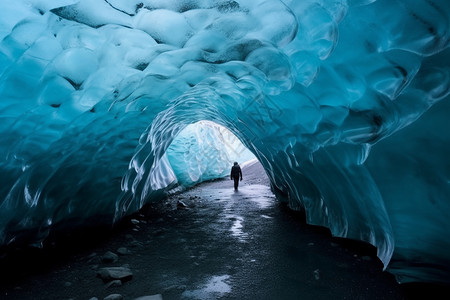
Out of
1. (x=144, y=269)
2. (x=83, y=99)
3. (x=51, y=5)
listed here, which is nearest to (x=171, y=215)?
(x=144, y=269)

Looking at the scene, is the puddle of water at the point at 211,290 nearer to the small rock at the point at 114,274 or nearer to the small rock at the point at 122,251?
the small rock at the point at 114,274

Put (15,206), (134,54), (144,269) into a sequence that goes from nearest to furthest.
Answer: (134,54) → (15,206) → (144,269)

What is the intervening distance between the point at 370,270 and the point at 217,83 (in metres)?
3.47

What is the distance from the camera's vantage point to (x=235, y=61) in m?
3.47

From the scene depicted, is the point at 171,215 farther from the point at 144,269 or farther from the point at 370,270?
the point at 370,270

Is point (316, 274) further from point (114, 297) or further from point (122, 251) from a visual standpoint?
point (122, 251)

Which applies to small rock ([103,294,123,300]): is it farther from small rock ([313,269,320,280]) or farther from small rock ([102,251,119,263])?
small rock ([313,269,320,280])

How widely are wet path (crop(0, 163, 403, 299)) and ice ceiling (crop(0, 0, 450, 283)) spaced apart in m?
0.41

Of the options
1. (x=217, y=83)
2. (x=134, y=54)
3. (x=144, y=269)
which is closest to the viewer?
(x=134, y=54)

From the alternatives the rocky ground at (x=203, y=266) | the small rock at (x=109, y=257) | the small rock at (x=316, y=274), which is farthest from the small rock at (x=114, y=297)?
the small rock at (x=316, y=274)

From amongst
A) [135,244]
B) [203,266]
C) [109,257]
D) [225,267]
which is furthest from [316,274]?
[135,244]

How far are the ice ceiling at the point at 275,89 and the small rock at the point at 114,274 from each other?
1295 mm

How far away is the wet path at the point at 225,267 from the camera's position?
291 centimetres

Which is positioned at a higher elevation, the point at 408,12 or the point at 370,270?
the point at 408,12
